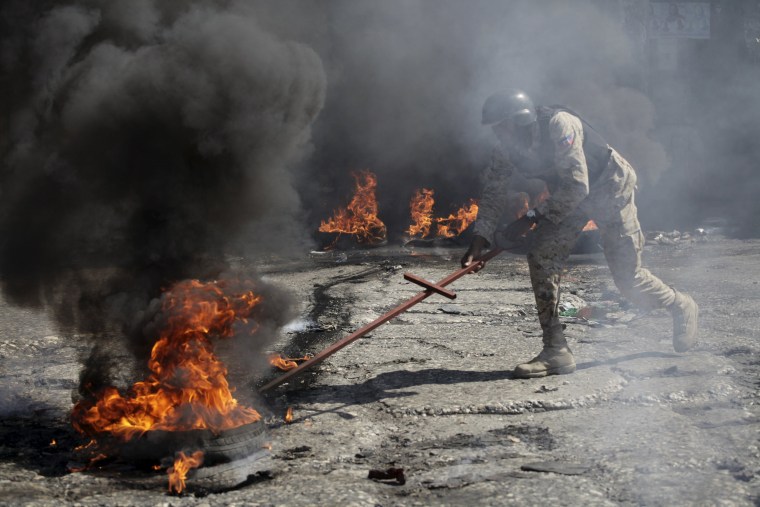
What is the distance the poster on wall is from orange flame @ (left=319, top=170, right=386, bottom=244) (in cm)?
782

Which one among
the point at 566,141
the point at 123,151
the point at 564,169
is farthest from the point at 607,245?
the point at 123,151

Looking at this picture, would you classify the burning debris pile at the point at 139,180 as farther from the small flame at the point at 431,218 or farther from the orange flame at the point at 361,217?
the small flame at the point at 431,218

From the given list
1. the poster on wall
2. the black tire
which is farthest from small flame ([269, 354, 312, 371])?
the poster on wall

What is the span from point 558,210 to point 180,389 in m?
2.34

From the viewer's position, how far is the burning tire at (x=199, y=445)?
304 centimetres

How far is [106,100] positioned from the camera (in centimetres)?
410

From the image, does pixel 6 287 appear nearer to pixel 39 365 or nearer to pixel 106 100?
pixel 39 365

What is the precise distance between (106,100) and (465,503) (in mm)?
3025

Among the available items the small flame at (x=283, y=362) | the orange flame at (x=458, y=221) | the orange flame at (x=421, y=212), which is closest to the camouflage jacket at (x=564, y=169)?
the small flame at (x=283, y=362)

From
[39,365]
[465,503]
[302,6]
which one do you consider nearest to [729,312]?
[465,503]

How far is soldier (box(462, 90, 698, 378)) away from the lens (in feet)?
13.6

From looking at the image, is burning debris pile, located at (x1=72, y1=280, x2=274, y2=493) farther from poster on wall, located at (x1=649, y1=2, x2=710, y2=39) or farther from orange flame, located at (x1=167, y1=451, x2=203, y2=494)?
poster on wall, located at (x1=649, y1=2, x2=710, y2=39)

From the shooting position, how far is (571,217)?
14.1 feet

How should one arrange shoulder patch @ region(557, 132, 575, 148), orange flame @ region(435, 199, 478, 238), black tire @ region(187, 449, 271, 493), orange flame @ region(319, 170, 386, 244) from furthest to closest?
orange flame @ region(435, 199, 478, 238)
orange flame @ region(319, 170, 386, 244)
shoulder patch @ region(557, 132, 575, 148)
black tire @ region(187, 449, 271, 493)
